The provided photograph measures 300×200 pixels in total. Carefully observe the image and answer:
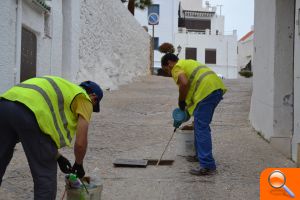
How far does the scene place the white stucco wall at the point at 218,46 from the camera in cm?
A: 4084

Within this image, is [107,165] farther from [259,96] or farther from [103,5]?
[103,5]

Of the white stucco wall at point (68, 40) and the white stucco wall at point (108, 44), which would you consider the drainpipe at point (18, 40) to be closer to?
the white stucco wall at point (68, 40)

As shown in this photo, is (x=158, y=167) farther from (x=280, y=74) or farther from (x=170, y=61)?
(x=280, y=74)

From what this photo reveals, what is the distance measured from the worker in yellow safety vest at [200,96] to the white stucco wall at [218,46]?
3523 cm

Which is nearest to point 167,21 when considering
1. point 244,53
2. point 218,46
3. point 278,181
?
point 218,46

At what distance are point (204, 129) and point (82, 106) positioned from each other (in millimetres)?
2346

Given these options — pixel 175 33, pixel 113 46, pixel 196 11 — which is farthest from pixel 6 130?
pixel 196 11

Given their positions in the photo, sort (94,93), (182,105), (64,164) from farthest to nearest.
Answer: (182,105)
(94,93)
(64,164)

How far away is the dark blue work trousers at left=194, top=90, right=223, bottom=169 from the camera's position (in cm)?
545

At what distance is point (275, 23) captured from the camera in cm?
666

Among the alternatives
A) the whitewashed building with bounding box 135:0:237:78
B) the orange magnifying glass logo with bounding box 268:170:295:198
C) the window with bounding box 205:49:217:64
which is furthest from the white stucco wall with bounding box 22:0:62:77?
the window with bounding box 205:49:217:64

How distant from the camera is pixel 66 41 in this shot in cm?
1282

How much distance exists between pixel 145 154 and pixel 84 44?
8.32 meters

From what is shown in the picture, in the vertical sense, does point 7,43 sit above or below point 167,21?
below
